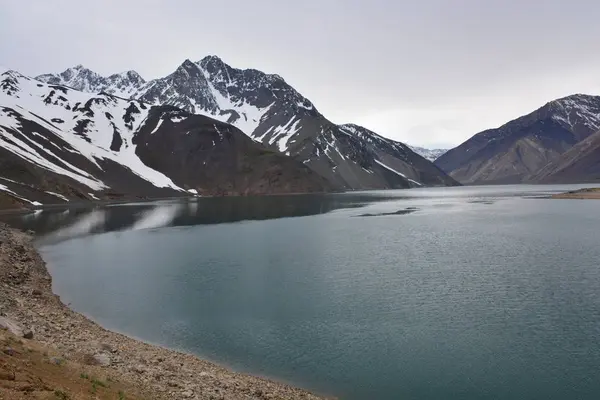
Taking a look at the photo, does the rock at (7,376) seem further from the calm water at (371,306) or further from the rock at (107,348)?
the calm water at (371,306)

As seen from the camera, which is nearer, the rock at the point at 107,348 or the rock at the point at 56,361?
the rock at the point at 56,361

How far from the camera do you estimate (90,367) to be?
23.1m

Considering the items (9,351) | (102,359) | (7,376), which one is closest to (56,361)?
(9,351)

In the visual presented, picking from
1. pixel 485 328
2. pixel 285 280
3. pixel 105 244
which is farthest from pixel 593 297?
pixel 105 244

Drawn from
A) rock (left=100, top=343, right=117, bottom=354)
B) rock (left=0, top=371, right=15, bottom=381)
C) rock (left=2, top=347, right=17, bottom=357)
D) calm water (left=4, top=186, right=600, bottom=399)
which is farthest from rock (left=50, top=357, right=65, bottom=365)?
calm water (left=4, top=186, right=600, bottom=399)

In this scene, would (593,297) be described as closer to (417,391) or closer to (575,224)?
(417,391)

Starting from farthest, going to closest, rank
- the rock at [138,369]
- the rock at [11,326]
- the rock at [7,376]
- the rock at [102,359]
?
the rock at [11,326] → the rock at [102,359] → the rock at [138,369] → the rock at [7,376]

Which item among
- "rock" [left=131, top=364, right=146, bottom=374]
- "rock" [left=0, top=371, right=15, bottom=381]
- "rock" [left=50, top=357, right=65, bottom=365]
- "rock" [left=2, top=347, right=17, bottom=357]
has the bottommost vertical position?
"rock" [left=131, top=364, right=146, bottom=374]

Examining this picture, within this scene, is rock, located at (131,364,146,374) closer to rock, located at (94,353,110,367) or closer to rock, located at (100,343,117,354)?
rock, located at (94,353,110,367)

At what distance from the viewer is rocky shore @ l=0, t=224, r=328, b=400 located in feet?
56.7

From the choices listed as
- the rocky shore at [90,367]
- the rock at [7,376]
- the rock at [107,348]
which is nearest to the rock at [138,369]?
the rocky shore at [90,367]

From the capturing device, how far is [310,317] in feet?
128

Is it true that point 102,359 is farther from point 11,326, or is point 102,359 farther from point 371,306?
point 371,306

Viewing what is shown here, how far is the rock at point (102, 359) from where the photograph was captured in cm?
2472
